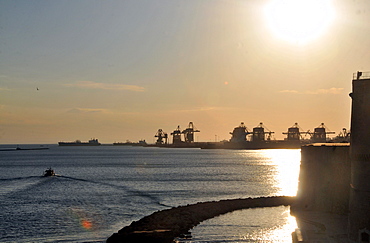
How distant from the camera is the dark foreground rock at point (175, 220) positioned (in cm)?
2913

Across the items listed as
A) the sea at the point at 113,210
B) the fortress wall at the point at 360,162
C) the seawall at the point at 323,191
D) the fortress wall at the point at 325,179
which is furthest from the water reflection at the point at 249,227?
the fortress wall at the point at 360,162

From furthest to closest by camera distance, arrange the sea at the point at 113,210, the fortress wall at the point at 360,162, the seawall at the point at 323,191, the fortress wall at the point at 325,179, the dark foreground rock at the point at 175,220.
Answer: the sea at the point at 113,210 → the fortress wall at the point at 325,179 → the dark foreground rock at the point at 175,220 → the seawall at the point at 323,191 → the fortress wall at the point at 360,162

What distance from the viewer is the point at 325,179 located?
31.8m

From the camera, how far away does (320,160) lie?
1268 inches

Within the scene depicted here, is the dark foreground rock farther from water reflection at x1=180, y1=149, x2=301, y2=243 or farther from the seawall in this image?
the seawall

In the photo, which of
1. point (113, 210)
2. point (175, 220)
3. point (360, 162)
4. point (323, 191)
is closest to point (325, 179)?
point (323, 191)

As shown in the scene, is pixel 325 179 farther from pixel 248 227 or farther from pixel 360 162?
pixel 360 162

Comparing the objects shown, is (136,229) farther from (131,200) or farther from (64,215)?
(131,200)

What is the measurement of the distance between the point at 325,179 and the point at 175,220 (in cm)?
1203

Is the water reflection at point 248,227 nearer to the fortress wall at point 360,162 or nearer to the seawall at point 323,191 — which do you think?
the seawall at point 323,191

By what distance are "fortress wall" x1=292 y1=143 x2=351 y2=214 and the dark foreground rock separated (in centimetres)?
826

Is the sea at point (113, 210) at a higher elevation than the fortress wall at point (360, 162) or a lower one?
lower

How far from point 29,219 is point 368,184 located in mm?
28918

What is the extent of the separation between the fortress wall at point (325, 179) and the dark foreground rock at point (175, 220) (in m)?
8.26
